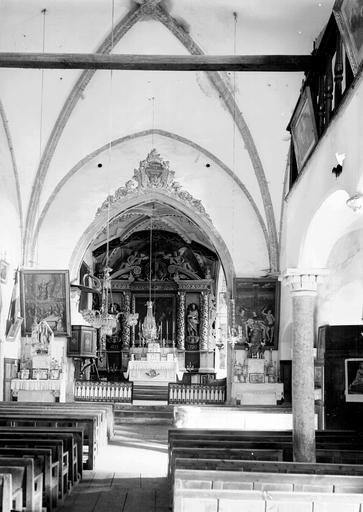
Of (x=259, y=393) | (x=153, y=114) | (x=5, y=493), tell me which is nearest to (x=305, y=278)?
(x=5, y=493)

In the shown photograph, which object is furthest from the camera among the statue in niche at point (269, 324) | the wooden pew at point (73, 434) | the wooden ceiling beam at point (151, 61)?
the statue in niche at point (269, 324)

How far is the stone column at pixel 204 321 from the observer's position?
31.6m

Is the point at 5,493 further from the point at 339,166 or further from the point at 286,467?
the point at 339,166

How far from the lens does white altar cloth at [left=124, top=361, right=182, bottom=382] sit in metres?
25.6

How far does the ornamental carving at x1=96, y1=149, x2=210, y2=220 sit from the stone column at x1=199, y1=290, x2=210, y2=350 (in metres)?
10.6

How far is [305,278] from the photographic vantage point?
9.91 m

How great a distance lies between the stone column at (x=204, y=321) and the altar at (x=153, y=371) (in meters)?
5.81

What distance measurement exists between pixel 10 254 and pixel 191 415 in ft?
28.3

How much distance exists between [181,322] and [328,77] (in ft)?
76.4

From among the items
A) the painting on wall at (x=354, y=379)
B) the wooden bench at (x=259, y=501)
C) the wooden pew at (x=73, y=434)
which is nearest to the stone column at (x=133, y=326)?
the painting on wall at (x=354, y=379)

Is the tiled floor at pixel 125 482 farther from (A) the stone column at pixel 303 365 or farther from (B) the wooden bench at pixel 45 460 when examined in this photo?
(A) the stone column at pixel 303 365

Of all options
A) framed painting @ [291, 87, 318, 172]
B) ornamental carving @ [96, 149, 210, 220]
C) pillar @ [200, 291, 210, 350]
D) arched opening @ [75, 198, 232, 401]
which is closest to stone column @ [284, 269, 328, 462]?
framed painting @ [291, 87, 318, 172]

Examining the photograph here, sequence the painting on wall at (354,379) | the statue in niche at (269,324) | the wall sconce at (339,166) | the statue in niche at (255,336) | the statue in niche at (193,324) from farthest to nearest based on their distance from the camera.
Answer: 1. the statue in niche at (193,324)
2. the statue in niche at (269,324)
3. the statue in niche at (255,336)
4. the painting on wall at (354,379)
5. the wall sconce at (339,166)

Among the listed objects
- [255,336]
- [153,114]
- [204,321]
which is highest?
[153,114]
